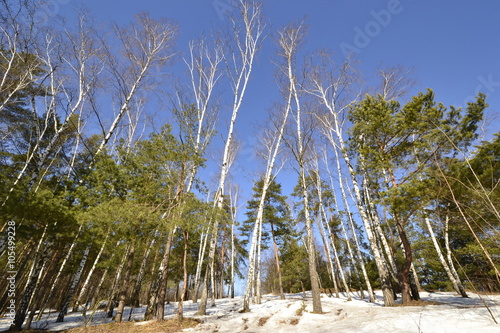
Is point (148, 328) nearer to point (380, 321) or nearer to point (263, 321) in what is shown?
point (263, 321)

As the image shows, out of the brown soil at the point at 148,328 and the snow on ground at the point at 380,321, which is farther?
the brown soil at the point at 148,328

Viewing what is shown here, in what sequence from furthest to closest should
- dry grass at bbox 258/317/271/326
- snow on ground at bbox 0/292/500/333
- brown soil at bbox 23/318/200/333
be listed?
dry grass at bbox 258/317/271/326 → brown soil at bbox 23/318/200/333 → snow on ground at bbox 0/292/500/333

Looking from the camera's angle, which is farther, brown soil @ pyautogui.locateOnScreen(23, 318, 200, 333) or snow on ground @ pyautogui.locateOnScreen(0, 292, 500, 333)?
brown soil @ pyautogui.locateOnScreen(23, 318, 200, 333)

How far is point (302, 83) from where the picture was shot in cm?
1292

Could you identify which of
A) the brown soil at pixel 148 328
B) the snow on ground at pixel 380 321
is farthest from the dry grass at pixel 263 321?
the brown soil at pixel 148 328

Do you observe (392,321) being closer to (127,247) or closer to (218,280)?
(127,247)

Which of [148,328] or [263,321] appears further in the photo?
[263,321]

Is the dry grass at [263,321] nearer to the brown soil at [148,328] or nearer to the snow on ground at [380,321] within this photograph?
the snow on ground at [380,321]

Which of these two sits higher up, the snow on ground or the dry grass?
the snow on ground

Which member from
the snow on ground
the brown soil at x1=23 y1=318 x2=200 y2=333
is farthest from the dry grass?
the brown soil at x1=23 y1=318 x2=200 y2=333

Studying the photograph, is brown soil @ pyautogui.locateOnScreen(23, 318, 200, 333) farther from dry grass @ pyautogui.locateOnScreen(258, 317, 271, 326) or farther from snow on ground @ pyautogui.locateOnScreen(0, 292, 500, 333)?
dry grass @ pyautogui.locateOnScreen(258, 317, 271, 326)

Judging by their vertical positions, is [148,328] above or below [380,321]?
below

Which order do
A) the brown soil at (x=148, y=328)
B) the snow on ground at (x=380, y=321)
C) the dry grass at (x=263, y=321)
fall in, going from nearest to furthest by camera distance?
the snow on ground at (x=380, y=321)
the brown soil at (x=148, y=328)
the dry grass at (x=263, y=321)

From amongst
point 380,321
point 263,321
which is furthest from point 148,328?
point 380,321
